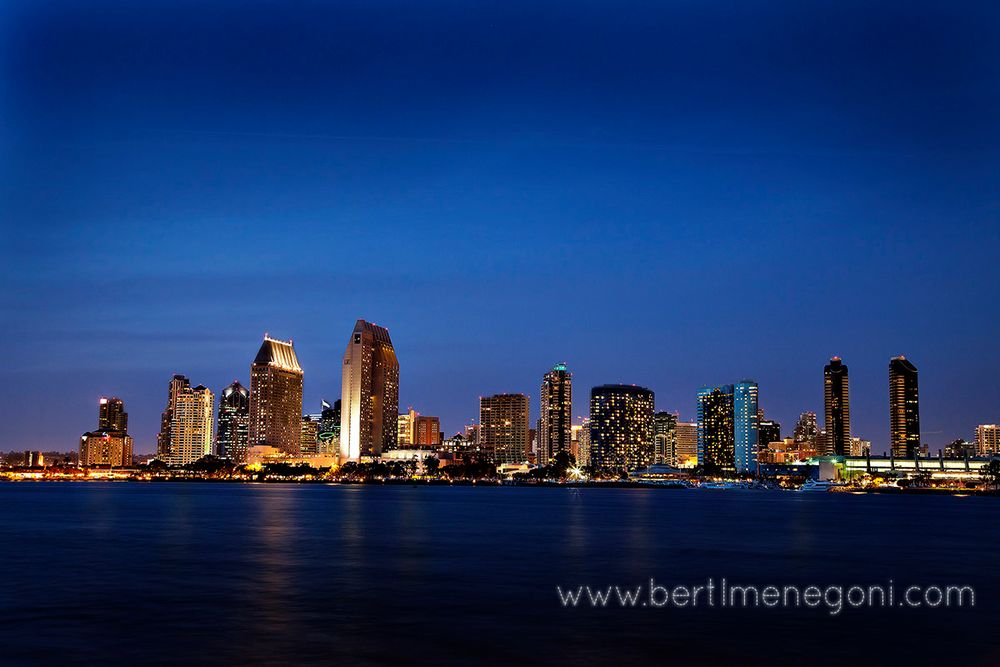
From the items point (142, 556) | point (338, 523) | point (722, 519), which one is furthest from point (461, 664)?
point (722, 519)

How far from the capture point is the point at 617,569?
55500mm

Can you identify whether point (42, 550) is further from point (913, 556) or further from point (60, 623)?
point (913, 556)

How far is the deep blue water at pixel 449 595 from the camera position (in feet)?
100

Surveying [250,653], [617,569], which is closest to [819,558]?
[617,569]

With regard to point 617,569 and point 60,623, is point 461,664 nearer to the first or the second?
point 60,623

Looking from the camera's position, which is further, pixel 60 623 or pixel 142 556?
pixel 142 556

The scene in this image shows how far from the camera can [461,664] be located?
2866 centimetres

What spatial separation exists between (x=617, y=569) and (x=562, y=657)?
27.0m

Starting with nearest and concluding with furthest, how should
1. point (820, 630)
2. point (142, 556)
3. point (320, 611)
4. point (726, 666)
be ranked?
point (726, 666), point (820, 630), point (320, 611), point (142, 556)

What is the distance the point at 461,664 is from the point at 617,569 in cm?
2828

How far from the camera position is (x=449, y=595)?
43.0m

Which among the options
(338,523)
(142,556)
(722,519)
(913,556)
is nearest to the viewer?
(142,556)

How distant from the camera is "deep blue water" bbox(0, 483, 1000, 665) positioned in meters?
30.5

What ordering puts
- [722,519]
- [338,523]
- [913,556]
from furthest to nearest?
[722,519], [338,523], [913,556]
